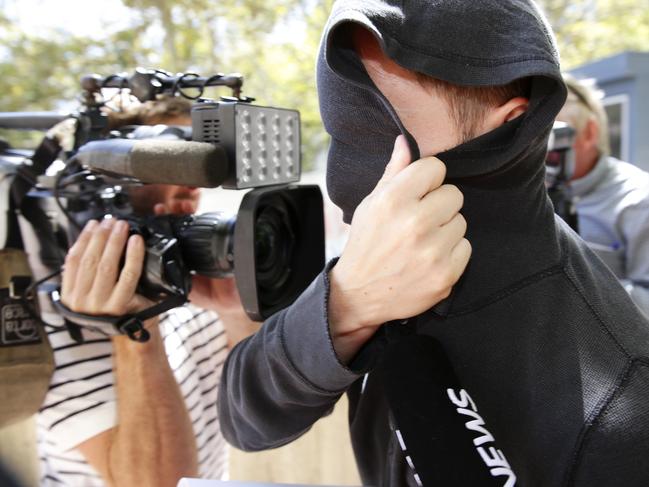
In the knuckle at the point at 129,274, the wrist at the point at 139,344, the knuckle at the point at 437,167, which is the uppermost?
the knuckle at the point at 437,167

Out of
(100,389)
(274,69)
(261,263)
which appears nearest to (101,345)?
(100,389)

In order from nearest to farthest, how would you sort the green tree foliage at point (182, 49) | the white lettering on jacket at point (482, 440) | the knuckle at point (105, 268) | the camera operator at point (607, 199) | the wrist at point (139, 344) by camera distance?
1. the white lettering on jacket at point (482, 440)
2. the knuckle at point (105, 268)
3. the wrist at point (139, 344)
4. the camera operator at point (607, 199)
5. the green tree foliage at point (182, 49)

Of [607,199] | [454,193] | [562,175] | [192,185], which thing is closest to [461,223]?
[454,193]

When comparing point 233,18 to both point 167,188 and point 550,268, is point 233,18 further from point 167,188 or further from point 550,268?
point 550,268

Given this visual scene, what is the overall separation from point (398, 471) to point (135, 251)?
0.58 m

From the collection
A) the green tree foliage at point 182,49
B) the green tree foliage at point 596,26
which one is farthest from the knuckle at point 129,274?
the green tree foliage at point 596,26

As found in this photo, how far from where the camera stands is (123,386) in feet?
4.07

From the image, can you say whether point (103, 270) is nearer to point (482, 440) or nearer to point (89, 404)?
point (89, 404)

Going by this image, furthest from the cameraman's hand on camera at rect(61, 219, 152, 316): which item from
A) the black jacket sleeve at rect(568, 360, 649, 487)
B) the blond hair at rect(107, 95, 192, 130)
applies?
the black jacket sleeve at rect(568, 360, 649, 487)

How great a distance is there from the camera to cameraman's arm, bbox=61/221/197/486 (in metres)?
1.12

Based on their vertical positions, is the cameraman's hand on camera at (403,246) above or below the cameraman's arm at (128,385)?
above

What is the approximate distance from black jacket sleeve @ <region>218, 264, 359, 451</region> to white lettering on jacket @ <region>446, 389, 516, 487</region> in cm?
13

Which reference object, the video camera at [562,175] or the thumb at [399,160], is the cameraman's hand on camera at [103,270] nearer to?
the thumb at [399,160]

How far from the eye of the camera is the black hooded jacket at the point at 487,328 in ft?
2.45
